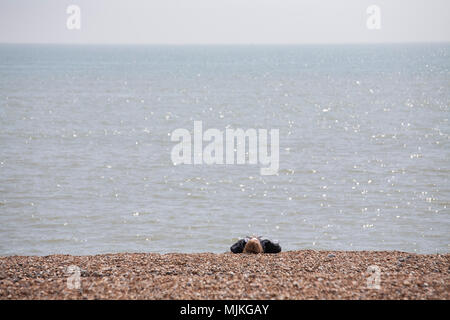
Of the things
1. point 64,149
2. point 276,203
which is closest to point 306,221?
point 276,203

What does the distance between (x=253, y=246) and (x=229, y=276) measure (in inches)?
108

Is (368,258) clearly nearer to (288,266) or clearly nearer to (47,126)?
(288,266)

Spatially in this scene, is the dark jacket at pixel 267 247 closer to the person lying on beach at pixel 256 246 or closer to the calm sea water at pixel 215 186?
the person lying on beach at pixel 256 246

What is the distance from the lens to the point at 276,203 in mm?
23141

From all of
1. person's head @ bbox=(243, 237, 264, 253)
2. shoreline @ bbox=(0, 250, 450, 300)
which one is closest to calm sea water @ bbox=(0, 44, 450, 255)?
person's head @ bbox=(243, 237, 264, 253)

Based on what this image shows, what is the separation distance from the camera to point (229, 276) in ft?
35.1

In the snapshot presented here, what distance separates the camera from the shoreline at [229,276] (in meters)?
9.62

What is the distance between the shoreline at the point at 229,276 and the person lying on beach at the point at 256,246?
1.56 feet

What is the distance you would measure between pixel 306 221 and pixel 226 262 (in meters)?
9.20

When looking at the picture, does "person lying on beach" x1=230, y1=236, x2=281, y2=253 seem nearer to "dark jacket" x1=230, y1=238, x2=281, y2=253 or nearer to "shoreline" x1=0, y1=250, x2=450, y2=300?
"dark jacket" x1=230, y1=238, x2=281, y2=253

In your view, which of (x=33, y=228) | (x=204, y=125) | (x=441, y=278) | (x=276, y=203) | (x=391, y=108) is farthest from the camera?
(x=391, y=108)

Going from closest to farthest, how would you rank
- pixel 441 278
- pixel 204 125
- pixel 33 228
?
pixel 441 278
pixel 33 228
pixel 204 125

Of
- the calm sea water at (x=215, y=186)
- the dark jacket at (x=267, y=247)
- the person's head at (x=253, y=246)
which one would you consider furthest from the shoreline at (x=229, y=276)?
the calm sea water at (x=215, y=186)

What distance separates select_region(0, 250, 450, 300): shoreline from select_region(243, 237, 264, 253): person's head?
1.46 feet
